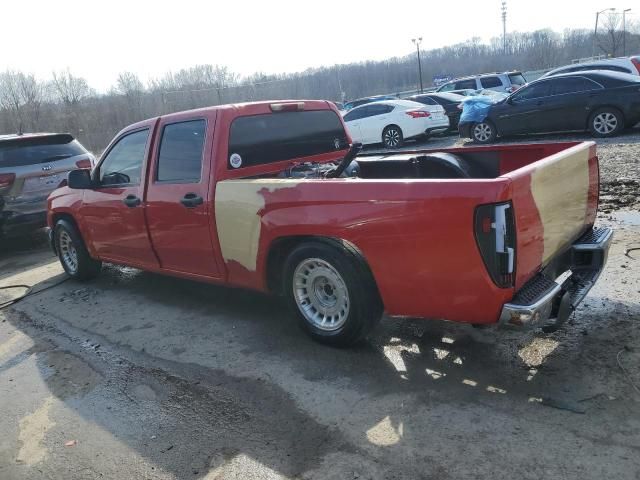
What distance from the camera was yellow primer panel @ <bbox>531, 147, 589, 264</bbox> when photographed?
330 centimetres

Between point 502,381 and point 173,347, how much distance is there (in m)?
2.57

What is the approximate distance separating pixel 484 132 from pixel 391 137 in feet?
10.5

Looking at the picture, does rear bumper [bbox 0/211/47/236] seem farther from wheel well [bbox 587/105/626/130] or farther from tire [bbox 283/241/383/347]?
wheel well [bbox 587/105/626/130]

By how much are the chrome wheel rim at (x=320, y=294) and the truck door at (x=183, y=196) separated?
91 cm

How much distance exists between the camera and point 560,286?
10.7ft

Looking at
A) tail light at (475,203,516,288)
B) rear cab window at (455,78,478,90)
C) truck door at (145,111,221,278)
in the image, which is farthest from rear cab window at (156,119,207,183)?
rear cab window at (455,78,478,90)

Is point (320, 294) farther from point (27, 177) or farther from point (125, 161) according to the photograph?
point (27, 177)

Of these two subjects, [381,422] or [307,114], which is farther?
[307,114]

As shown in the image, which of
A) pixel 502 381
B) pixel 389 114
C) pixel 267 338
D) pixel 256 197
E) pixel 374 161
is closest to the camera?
pixel 502 381

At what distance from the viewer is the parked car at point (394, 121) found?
16609 millimetres

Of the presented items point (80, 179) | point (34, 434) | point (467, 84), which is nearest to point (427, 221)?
point (34, 434)

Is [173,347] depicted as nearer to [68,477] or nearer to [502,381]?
[68,477]

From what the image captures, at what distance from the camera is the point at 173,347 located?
4.43 meters

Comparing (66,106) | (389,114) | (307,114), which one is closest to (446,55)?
(66,106)
